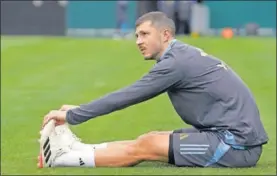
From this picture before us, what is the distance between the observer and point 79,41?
29516 mm

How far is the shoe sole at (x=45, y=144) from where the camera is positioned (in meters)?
8.62

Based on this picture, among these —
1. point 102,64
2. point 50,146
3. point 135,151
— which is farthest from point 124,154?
point 102,64

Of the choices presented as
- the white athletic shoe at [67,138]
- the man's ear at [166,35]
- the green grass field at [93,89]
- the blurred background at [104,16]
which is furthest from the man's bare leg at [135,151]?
the blurred background at [104,16]

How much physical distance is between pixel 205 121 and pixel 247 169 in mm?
574

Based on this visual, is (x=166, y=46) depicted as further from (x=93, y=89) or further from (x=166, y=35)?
(x=93, y=89)

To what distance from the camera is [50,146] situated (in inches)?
344

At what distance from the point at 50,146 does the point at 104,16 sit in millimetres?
29547

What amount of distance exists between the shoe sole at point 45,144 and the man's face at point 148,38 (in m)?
1.09

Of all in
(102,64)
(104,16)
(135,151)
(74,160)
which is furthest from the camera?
(104,16)

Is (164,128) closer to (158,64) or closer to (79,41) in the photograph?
(158,64)

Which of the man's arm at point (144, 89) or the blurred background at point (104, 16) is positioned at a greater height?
the man's arm at point (144, 89)

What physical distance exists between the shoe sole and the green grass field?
0.09 m

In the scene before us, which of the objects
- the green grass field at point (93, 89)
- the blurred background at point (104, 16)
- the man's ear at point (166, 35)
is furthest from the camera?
the blurred background at point (104, 16)

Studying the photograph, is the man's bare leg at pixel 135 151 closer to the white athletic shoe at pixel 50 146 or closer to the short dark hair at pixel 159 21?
the white athletic shoe at pixel 50 146
